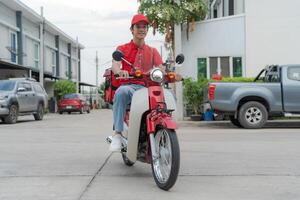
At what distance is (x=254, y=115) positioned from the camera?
15.4 m

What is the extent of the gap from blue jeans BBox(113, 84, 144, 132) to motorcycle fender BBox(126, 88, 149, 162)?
339 millimetres

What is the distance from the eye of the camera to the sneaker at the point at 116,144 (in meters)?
6.82

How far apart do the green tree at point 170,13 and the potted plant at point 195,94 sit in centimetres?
311

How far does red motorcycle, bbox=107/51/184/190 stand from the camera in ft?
19.2

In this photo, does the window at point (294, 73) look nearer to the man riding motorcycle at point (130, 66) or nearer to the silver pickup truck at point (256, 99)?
the silver pickup truck at point (256, 99)

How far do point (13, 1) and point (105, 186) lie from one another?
32.8 m

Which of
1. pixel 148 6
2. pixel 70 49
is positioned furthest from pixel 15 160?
pixel 70 49

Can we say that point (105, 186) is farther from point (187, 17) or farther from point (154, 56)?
point (187, 17)

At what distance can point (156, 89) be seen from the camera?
20.6 feet

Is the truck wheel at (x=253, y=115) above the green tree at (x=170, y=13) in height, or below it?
below

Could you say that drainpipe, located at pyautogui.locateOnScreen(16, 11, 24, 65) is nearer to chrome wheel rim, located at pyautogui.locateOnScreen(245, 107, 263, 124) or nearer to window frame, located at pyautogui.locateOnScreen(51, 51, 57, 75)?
window frame, located at pyautogui.locateOnScreen(51, 51, 57, 75)

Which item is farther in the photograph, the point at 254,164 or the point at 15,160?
the point at 15,160

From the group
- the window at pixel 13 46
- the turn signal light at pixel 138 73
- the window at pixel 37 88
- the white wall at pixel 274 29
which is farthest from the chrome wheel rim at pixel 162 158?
the window at pixel 13 46

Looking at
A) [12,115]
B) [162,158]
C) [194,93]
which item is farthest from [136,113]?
[12,115]
